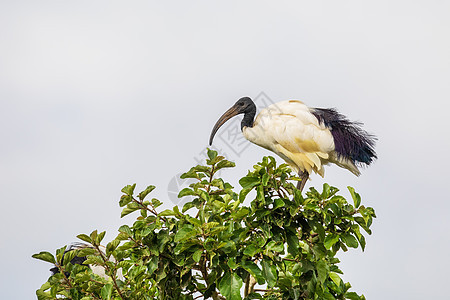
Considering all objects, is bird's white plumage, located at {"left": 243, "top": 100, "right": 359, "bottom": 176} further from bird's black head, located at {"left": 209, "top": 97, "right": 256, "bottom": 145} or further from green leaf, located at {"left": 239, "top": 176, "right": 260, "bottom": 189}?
green leaf, located at {"left": 239, "top": 176, "right": 260, "bottom": 189}

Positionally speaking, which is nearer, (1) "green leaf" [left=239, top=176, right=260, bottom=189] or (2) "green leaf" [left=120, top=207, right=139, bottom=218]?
(1) "green leaf" [left=239, top=176, right=260, bottom=189]

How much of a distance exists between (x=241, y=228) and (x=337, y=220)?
2.43 feet

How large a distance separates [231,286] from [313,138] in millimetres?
4179

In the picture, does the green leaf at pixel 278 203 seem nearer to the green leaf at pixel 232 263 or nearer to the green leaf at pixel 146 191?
the green leaf at pixel 232 263

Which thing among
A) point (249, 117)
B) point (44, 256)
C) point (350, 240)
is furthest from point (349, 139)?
point (44, 256)

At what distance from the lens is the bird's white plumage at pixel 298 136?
7930 mm

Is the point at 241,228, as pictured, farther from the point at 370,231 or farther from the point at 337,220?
the point at 370,231

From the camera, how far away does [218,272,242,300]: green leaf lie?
4.05 metres

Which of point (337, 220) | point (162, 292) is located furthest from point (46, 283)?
point (337, 220)

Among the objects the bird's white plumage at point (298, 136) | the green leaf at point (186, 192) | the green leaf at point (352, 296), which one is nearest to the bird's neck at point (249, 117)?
A: the bird's white plumage at point (298, 136)

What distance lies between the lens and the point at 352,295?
16.9 feet

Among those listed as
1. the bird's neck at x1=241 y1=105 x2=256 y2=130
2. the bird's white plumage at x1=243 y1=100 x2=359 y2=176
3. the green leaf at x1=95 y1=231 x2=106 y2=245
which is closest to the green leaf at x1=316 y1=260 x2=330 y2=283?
the green leaf at x1=95 y1=231 x2=106 y2=245

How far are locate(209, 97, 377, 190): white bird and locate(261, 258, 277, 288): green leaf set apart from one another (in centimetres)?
393

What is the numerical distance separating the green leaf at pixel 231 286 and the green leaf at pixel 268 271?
0.19 metres
